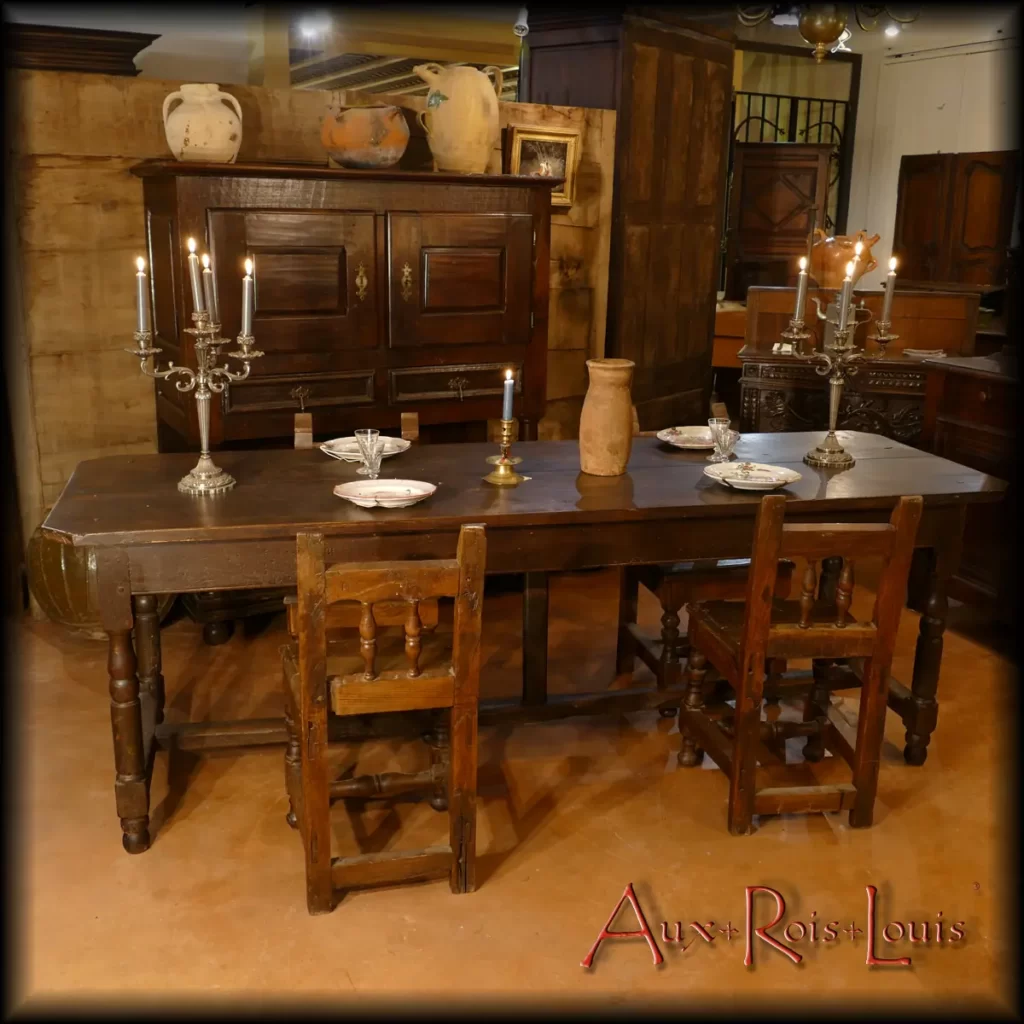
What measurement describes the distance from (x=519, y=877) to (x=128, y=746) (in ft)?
3.55

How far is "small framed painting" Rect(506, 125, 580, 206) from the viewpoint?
5.17 m

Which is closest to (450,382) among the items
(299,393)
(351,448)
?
(299,393)

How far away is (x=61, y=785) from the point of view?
3.25 m

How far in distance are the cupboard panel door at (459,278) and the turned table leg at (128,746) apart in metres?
1.98

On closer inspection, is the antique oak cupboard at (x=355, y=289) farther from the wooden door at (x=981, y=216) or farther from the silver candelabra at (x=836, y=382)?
the wooden door at (x=981, y=216)

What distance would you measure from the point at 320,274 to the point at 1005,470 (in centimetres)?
283

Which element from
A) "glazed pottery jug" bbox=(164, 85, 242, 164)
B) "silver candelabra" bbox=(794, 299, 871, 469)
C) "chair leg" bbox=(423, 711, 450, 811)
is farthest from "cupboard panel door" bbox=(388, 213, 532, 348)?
"chair leg" bbox=(423, 711, 450, 811)

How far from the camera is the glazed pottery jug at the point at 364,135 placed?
4238 millimetres

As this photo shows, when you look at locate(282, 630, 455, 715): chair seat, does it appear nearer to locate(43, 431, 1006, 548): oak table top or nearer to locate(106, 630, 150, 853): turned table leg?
locate(43, 431, 1006, 548): oak table top

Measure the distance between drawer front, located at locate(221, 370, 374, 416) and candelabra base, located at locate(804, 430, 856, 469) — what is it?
1.79m

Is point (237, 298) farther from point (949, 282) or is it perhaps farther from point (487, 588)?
point (949, 282)

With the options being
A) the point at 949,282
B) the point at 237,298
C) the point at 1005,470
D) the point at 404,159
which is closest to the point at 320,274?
the point at 237,298

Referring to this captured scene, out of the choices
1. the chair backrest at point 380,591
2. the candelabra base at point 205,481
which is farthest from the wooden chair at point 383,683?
the candelabra base at point 205,481

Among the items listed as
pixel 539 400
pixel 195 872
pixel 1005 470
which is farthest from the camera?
pixel 539 400
